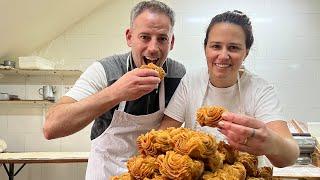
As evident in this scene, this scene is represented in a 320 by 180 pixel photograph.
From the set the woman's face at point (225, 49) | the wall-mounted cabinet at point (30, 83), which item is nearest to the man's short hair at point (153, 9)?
the woman's face at point (225, 49)

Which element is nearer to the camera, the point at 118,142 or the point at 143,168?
the point at 143,168

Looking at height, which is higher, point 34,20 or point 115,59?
point 34,20

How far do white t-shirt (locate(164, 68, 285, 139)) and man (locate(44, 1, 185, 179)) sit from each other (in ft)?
0.47

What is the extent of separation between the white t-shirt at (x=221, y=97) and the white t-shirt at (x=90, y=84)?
1.17 feet

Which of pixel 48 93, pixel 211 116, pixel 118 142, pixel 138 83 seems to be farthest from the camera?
pixel 48 93

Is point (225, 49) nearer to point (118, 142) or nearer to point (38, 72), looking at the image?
point (118, 142)

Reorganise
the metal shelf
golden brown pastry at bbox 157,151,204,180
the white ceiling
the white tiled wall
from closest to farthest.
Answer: golden brown pastry at bbox 157,151,204,180, the white ceiling, the metal shelf, the white tiled wall

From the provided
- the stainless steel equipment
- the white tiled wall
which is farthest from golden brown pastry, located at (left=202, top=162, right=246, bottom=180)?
the stainless steel equipment

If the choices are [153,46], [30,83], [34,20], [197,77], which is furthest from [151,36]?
[30,83]

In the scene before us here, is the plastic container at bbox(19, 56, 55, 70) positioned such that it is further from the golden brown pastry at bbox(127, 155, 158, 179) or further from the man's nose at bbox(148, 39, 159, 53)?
the golden brown pastry at bbox(127, 155, 158, 179)

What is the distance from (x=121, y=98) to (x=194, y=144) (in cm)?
53

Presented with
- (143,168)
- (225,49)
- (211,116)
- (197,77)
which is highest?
(225,49)

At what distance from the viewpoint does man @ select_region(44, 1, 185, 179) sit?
4.98ft

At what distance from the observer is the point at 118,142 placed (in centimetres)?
191
